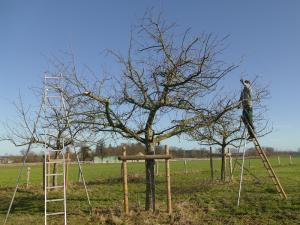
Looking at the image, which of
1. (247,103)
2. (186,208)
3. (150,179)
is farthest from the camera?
(247,103)

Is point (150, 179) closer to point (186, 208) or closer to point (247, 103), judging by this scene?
point (186, 208)

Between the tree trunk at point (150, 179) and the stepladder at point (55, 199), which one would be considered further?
the tree trunk at point (150, 179)

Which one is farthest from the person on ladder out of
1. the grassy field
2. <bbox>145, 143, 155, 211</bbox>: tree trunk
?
<bbox>145, 143, 155, 211</bbox>: tree trunk

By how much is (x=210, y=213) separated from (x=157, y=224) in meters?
2.02

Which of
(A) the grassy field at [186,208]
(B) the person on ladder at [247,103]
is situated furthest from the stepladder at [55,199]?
(B) the person on ladder at [247,103]

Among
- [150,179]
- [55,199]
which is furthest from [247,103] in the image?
[55,199]

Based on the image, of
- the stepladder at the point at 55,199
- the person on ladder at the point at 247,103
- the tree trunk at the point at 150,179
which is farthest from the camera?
the person on ladder at the point at 247,103

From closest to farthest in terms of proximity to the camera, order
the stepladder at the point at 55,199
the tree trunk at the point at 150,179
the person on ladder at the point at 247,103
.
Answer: the stepladder at the point at 55,199, the tree trunk at the point at 150,179, the person on ladder at the point at 247,103

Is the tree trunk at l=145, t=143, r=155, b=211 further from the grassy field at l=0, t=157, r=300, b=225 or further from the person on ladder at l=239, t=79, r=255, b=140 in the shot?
the person on ladder at l=239, t=79, r=255, b=140

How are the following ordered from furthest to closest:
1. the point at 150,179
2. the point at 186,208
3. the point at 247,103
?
the point at 247,103, the point at 186,208, the point at 150,179

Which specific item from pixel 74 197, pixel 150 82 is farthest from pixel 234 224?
pixel 74 197

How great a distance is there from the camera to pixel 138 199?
1616cm

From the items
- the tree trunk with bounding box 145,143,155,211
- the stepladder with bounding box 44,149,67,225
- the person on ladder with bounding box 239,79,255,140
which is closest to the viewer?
the stepladder with bounding box 44,149,67,225

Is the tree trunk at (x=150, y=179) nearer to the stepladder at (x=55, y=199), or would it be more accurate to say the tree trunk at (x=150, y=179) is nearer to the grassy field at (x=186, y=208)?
the grassy field at (x=186, y=208)
